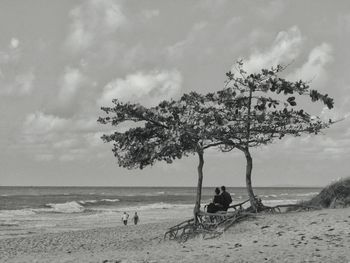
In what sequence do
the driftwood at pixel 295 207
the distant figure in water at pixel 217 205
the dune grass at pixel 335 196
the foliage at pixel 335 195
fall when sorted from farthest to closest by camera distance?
the foliage at pixel 335 195 → the dune grass at pixel 335 196 → the driftwood at pixel 295 207 → the distant figure in water at pixel 217 205

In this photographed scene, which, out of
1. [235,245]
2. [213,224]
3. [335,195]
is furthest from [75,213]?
[235,245]

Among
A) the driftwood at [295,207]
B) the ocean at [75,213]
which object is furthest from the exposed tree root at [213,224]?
Answer: the ocean at [75,213]

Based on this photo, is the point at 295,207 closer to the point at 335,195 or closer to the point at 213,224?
the point at 335,195

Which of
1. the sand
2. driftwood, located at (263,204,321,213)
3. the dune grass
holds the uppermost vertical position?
the dune grass

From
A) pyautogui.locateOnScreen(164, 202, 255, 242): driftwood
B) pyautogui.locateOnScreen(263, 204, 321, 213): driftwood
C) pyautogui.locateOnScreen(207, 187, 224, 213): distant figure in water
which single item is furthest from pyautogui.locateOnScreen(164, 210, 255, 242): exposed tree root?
pyautogui.locateOnScreen(263, 204, 321, 213): driftwood

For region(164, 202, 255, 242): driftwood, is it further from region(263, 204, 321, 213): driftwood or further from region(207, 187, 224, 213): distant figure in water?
region(263, 204, 321, 213): driftwood

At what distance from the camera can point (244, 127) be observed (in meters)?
25.1

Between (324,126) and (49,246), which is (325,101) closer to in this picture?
(324,126)

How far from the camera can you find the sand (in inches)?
656

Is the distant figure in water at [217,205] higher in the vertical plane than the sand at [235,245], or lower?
higher

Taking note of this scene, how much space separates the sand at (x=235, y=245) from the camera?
54.7 feet

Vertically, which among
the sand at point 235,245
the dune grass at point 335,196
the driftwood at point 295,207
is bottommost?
the sand at point 235,245

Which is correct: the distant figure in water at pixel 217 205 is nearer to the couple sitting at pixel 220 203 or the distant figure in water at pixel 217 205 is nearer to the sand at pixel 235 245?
the couple sitting at pixel 220 203

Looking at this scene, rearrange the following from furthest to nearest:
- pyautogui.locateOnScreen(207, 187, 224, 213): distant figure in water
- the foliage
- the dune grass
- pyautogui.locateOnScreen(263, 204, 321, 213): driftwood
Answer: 1. the foliage
2. the dune grass
3. pyautogui.locateOnScreen(263, 204, 321, 213): driftwood
4. pyautogui.locateOnScreen(207, 187, 224, 213): distant figure in water
